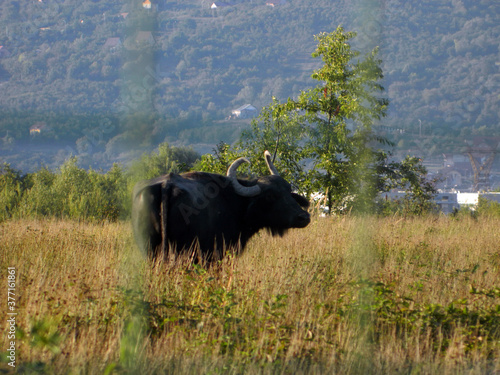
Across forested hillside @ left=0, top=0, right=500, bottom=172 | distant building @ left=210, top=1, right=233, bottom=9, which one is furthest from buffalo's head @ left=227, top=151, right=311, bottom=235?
distant building @ left=210, top=1, right=233, bottom=9

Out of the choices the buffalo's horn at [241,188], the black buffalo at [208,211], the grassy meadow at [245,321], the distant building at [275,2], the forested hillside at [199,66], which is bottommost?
the grassy meadow at [245,321]

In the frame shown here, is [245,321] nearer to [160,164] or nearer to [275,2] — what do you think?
[160,164]

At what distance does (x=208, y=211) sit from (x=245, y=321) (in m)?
3.00

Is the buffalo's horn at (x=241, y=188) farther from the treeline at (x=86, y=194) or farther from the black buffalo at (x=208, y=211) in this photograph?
the treeline at (x=86, y=194)

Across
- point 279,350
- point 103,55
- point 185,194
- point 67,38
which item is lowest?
point 279,350

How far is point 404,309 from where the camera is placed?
5.26 metres

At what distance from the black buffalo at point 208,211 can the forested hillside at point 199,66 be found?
0.95 meters

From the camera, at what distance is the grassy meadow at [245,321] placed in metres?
4.04

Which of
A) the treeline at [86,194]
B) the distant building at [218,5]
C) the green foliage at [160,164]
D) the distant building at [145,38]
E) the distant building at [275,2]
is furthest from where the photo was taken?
the distant building at [275,2]

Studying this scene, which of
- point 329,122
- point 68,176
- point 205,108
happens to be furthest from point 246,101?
point 329,122

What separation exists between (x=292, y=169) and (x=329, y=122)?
6.89 feet

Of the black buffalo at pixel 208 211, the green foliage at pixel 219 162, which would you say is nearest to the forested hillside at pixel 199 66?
→ the black buffalo at pixel 208 211

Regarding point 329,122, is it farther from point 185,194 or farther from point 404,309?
point 404,309

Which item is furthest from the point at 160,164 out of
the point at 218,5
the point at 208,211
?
A: the point at 218,5
